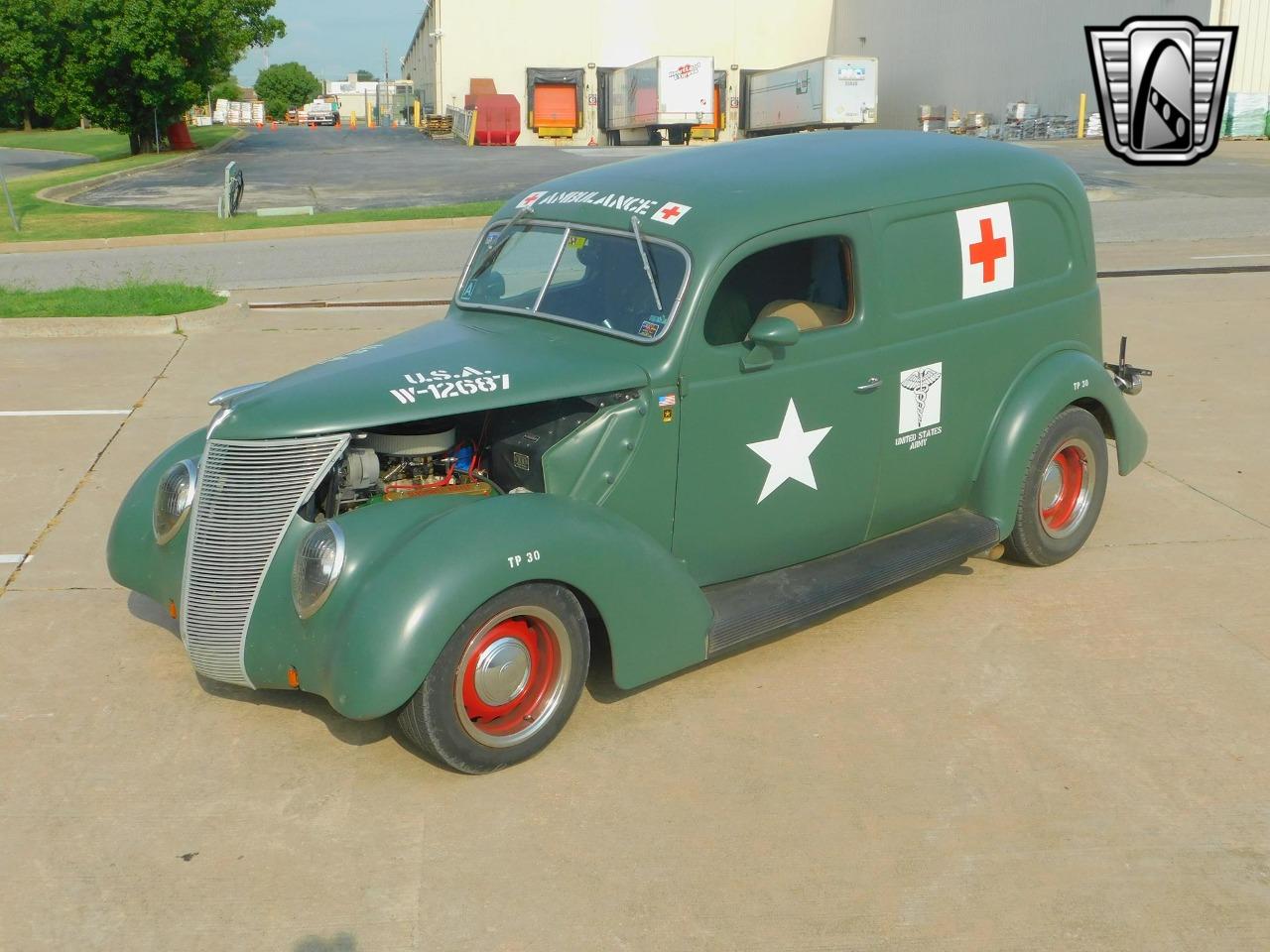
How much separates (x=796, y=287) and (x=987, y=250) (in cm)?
105

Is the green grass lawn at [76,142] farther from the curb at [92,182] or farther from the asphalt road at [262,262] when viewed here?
the asphalt road at [262,262]

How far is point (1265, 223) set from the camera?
61.0ft

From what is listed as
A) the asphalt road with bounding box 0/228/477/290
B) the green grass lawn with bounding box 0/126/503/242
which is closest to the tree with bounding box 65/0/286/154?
the green grass lawn with bounding box 0/126/503/242

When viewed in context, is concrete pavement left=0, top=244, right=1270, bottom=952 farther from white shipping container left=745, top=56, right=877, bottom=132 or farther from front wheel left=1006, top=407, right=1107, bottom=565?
white shipping container left=745, top=56, right=877, bottom=132

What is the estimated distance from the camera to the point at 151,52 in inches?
1547

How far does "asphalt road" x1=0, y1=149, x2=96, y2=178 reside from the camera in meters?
39.6

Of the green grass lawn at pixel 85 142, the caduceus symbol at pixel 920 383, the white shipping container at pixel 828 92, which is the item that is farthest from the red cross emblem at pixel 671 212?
the white shipping container at pixel 828 92

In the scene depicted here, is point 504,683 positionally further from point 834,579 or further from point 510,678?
point 834,579

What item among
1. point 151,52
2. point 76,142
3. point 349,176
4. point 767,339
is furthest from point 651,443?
point 76,142

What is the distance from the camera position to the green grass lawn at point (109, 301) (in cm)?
1220

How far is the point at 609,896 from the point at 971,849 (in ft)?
3.74

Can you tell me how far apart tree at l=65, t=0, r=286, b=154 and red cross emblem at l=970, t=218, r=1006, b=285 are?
3826 cm

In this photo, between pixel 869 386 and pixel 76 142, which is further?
pixel 76 142

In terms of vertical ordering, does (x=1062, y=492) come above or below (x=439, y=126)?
below
